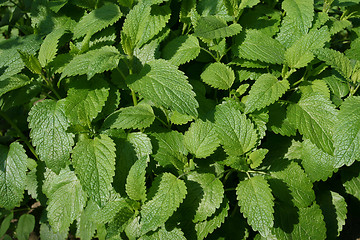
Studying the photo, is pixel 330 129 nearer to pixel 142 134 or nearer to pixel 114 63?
pixel 142 134

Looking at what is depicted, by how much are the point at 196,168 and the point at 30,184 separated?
1.24 m

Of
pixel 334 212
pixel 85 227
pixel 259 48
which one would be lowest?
pixel 85 227

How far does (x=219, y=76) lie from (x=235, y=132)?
414 millimetres

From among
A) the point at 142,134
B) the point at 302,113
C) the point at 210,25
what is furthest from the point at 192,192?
the point at 210,25

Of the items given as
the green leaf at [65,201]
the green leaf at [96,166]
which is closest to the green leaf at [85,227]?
the green leaf at [65,201]

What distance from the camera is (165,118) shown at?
2.16 m

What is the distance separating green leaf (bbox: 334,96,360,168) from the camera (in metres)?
1.73

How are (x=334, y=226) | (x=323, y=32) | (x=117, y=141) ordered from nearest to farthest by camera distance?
1. (x=117, y=141)
2. (x=323, y=32)
3. (x=334, y=226)

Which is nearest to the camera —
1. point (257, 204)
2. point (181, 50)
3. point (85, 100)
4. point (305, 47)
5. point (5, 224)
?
point (257, 204)

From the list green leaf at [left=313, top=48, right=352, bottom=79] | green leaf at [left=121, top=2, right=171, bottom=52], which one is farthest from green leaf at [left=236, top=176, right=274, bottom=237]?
green leaf at [left=121, top=2, right=171, bottom=52]

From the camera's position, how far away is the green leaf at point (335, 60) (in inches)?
74.4

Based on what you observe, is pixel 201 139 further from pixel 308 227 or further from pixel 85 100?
pixel 308 227

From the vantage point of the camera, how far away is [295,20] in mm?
2172

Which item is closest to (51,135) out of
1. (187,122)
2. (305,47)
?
(187,122)
